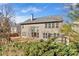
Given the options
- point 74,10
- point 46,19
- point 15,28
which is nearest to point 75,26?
point 74,10

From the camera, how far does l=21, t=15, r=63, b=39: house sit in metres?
1.78

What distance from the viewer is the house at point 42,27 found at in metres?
1.78

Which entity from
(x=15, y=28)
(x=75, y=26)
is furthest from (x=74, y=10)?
(x=15, y=28)

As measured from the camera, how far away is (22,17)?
1.78 m

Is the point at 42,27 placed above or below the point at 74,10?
below

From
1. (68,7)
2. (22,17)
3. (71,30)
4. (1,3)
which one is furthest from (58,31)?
(1,3)

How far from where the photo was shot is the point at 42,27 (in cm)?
179

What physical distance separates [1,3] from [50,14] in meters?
0.45

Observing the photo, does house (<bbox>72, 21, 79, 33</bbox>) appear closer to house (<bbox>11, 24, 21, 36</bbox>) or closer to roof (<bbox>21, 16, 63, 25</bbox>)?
roof (<bbox>21, 16, 63, 25</bbox>)

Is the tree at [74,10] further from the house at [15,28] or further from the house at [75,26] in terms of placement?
the house at [15,28]

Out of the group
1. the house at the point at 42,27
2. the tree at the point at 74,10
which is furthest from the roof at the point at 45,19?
the tree at the point at 74,10

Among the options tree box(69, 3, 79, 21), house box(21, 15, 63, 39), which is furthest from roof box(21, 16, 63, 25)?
tree box(69, 3, 79, 21)

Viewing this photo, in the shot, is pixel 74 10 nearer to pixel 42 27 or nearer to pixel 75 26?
pixel 75 26

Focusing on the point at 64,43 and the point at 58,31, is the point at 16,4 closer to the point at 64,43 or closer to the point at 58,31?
the point at 58,31
